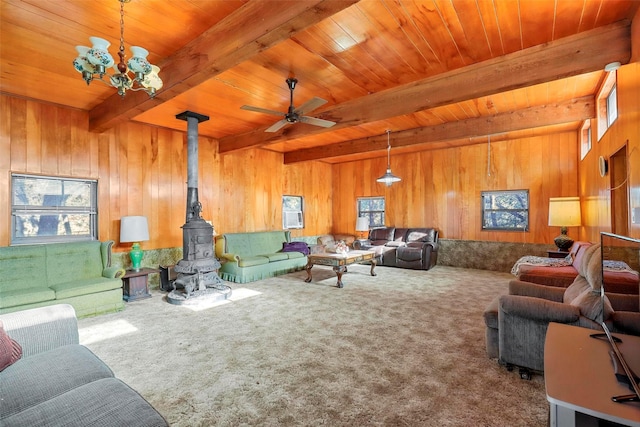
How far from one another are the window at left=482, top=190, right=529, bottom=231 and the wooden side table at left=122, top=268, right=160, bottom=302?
262 inches

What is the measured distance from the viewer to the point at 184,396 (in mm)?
2029

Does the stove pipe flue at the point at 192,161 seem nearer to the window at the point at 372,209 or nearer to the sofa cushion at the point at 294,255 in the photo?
the sofa cushion at the point at 294,255

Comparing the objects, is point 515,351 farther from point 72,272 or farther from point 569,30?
point 72,272

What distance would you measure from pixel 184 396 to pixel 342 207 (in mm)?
7131

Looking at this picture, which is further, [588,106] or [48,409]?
[588,106]

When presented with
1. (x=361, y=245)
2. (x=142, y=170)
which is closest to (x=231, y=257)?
(x=142, y=170)

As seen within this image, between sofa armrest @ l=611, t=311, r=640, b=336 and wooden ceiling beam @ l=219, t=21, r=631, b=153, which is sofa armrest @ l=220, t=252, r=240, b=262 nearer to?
wooden ceiling beam @ l=219, t=21, r=631, b=153

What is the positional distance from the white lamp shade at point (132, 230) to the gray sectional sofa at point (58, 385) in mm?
2739

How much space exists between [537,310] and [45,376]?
2.99m

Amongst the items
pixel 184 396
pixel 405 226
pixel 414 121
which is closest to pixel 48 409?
pixel 184 396

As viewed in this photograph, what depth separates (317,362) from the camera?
248 cm

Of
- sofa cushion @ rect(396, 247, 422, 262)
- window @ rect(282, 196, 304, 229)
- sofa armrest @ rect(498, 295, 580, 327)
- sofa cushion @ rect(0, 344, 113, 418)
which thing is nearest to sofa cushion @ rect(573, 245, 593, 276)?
sofa armrest @ rect(498, 295, 580, 327)

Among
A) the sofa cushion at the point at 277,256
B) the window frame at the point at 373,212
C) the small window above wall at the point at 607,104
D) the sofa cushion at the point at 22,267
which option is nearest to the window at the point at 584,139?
the small window above wall at the point at 607,104

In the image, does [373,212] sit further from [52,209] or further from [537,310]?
[52,209]
